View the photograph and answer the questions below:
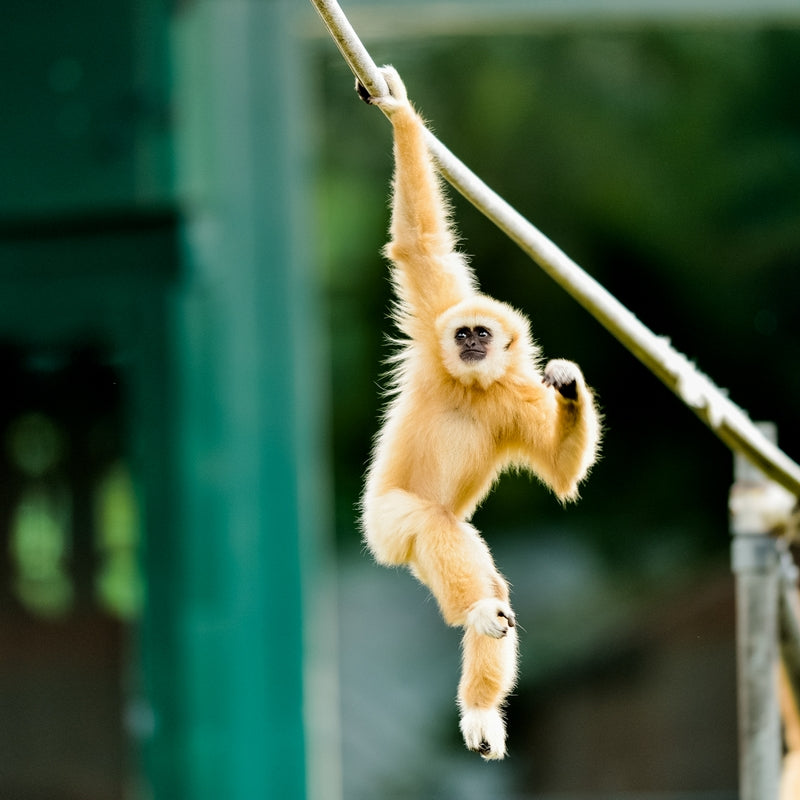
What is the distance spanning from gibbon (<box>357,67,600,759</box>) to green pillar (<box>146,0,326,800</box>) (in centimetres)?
266

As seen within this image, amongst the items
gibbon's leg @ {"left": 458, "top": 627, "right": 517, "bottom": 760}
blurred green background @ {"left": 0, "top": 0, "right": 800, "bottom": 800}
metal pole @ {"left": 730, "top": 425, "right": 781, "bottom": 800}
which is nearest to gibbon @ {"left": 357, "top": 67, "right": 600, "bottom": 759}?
gibbon's leg @ {"left": 458, "top": 627, "right": 517, "bottom": 760}

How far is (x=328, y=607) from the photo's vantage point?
14.8ft

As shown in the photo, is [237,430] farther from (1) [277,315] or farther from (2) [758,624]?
(2) [758,624]

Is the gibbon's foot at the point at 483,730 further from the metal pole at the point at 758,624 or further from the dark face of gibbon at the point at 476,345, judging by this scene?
the metal pole at the point at 758,624

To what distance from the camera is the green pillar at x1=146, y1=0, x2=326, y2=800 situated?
161 inches

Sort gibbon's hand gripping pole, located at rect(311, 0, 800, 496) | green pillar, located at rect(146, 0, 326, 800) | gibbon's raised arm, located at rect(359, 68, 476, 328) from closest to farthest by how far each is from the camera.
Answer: gibbon's hand gripping pole, located at rect(311, 0, 800, 496), gibbon's raised arm, located at rect(359, 68, 476, 328), green pillar, located at rect(146, 0, 326, 800)

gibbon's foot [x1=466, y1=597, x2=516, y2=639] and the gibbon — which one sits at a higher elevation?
the gibbon

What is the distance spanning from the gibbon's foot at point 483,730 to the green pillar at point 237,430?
2.98 m

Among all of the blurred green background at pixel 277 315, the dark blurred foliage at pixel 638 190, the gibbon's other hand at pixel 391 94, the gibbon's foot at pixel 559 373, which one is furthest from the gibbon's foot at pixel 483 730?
the dark blurred foliage at pixel 638 190

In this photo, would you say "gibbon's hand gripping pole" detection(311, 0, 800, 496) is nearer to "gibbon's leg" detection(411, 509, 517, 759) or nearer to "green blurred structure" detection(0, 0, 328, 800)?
"gibbon's leg" detection(411, 509, 517, 759)

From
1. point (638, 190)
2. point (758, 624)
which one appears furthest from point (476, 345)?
point (638, 190)

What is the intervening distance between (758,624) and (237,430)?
94.8 inches

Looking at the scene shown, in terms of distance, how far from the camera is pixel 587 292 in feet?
4.24

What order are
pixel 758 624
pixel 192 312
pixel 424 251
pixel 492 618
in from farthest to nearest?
pixel 192 312, pixel 758 624, pixel 424 251, pixel 492 618
